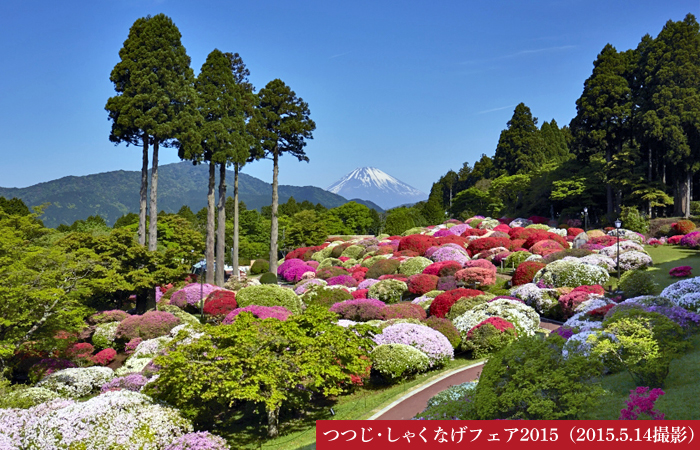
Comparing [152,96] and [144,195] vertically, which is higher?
[152,96]

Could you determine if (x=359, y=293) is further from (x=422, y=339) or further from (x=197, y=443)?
(x=197, y=443)

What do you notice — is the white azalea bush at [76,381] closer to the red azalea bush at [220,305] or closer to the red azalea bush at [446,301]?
the red azalea bush at [220,305]

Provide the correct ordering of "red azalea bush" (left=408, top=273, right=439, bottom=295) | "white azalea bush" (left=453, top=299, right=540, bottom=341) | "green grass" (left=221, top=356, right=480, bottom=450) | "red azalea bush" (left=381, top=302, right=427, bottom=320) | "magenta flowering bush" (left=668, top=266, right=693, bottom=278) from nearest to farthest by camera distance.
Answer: "green grass" (left=221, top=356, right=480, bottom=450) < "white azalea bush" (left=453, top=299, right=540, bottom=341) < "red azalea bush" (left=381, top=302, right=427, bottom=320) < "magenta flowering bush" (left=668, top=266, right=693, bottom=278) < "red azalea bush" (left=408, top=273, right=439, bottom=295)

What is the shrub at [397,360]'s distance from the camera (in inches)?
613

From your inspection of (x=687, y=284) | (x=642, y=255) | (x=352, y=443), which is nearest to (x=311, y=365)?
(x=352, y=443)

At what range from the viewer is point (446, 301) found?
73.8 feet

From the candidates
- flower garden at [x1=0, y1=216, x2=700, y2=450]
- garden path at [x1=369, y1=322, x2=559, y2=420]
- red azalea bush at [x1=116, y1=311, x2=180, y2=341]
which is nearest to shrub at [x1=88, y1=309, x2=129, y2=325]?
flower garden at [x1=0, y1=216, x2=700, y2=450]

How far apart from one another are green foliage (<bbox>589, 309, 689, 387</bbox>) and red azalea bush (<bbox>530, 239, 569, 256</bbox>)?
2177 centimetres

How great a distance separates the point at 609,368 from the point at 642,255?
1894 cm

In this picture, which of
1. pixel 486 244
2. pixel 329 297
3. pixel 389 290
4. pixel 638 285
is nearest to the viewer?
pixel 638 285

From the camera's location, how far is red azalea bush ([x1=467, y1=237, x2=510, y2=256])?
3662 cm

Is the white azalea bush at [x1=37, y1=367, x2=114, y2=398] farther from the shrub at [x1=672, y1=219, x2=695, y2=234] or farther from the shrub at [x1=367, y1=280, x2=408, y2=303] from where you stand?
the shrub at [x1=672, y1=219, x2=695, y2=234]

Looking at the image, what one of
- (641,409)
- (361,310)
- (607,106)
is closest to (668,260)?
(361,310)

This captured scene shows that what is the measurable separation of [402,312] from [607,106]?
110ft
